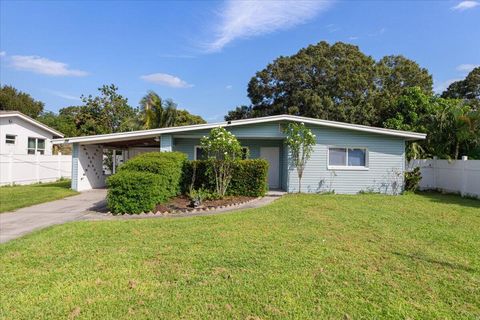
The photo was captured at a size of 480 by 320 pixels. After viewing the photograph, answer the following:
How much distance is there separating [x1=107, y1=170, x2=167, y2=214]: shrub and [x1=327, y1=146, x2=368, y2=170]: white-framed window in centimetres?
824

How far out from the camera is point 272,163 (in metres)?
15.7

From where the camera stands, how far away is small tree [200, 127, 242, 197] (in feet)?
36.0

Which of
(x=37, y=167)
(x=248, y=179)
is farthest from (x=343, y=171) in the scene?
(x=37, y=167)

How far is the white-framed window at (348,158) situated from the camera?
545 inches

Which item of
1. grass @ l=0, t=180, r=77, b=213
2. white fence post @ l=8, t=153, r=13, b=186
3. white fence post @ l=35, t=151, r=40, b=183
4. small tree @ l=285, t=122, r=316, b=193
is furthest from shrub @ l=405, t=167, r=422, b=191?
white fence post @ l=35, t=151, r=40, b=183

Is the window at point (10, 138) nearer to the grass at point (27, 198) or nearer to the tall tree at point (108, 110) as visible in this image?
the grass at point (27, 198)

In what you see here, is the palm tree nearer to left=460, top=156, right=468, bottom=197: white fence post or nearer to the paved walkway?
the paved walkway

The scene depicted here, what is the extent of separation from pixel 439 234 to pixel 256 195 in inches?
245

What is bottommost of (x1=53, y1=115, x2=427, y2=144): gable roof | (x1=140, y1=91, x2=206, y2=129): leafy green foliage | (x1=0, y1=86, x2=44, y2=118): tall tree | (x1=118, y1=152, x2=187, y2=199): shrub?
(x1=118, y1=152, x2=187, y2=199): shrub

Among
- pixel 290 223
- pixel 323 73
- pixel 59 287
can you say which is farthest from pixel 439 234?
pixel 323 73

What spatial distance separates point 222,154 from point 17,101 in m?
34.4

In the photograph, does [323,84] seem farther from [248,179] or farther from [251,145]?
[248,179]

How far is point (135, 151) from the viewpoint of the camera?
19953mm

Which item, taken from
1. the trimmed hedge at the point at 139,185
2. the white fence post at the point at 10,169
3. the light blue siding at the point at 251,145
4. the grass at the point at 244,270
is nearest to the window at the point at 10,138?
the white fence post at the point at 10,169
